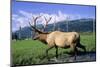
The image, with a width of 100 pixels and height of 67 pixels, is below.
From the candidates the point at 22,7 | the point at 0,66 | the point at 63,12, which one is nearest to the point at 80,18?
the point at 63,12

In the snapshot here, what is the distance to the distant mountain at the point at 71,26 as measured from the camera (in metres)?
3.12

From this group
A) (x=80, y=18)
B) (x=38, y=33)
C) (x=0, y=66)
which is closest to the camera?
(x=0, y=66)

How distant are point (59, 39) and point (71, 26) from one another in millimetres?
273

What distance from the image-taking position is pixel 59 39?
3.32 metres

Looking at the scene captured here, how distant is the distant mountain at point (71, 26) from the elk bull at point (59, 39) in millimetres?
65

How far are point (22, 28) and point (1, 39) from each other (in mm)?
334

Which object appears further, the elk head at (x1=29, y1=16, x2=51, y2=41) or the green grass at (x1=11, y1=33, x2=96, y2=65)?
the elk head at (x1=29, y1=16, x2=51, y2=41)

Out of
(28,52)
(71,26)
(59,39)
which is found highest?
(71,26)

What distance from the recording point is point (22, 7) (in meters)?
3.10

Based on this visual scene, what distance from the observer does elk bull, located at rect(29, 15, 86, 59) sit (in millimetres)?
3213

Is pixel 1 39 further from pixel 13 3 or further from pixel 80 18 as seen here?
pixel 80 18

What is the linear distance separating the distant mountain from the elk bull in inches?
2.5

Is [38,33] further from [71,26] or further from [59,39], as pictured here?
[71,26]

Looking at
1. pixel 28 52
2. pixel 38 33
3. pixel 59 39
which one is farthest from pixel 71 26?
pixel 28 52
